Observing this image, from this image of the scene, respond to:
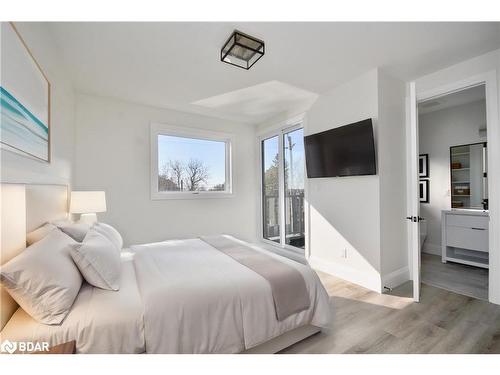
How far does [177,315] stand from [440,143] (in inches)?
187

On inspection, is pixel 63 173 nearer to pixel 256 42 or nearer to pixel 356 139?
pixel 256 42

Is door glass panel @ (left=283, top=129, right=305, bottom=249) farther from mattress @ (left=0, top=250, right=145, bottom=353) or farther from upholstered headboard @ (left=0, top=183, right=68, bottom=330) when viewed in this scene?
upholstered headboard @ (left=0, top=183, right=68, bottom=330)

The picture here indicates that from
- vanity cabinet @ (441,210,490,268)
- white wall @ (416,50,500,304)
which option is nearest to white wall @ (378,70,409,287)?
white wall @ (416,50,500,304)

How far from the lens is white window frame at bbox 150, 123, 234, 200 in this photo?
12.0ft

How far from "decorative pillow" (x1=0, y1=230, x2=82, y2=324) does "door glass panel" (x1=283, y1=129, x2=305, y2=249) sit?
3.25m

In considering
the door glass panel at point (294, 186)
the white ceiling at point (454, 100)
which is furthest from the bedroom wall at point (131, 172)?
the white ceiling at point (454, 100)

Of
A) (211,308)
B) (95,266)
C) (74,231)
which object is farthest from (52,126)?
(211,308)

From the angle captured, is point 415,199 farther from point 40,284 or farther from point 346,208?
point 40,284

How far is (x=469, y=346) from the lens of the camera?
1630 mm

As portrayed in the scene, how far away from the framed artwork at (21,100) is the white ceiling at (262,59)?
26.3 inches

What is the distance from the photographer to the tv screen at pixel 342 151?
2615 mm

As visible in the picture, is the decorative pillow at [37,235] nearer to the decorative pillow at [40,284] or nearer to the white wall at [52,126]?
the decorative pillow at [40,284]

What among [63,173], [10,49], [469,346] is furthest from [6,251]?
[469,346]
